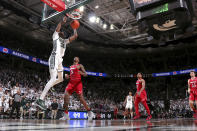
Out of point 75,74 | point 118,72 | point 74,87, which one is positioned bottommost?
point 74,87

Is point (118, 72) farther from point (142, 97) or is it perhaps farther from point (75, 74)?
point (75, 74)

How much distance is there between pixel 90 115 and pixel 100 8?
10776 millimetres

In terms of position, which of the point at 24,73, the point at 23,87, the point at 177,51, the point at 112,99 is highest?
the point at 177,51

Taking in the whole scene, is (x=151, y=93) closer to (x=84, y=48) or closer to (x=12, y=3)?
(x=84, y=48)

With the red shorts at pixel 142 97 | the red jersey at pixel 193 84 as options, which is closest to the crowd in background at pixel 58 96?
the red shorts at pixel 142 97

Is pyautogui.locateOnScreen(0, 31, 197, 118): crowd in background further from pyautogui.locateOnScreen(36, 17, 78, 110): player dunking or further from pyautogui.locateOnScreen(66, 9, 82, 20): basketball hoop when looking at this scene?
pyautogui.locateOnScreen(36, 17, 78, 110): player dunking

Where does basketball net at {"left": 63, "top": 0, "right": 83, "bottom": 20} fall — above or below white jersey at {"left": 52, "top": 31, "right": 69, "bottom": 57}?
above

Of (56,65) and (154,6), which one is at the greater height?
(154,6)

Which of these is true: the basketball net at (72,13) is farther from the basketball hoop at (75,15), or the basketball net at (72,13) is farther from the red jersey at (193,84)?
the red jersey at (193,84)

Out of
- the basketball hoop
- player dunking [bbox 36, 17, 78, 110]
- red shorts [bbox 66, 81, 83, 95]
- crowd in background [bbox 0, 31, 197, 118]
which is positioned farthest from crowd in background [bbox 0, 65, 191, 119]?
player dunking [bbox 36, 17, 78, 110]

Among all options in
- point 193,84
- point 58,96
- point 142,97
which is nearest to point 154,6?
point 142,97

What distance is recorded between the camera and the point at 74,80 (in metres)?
4.93

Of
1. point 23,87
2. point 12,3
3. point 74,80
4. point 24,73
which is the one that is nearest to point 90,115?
point 74,80

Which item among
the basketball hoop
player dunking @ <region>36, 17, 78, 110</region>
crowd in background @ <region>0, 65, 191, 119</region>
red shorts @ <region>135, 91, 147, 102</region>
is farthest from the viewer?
crowd in background @ <region>0, 65, 191, 119</region>
